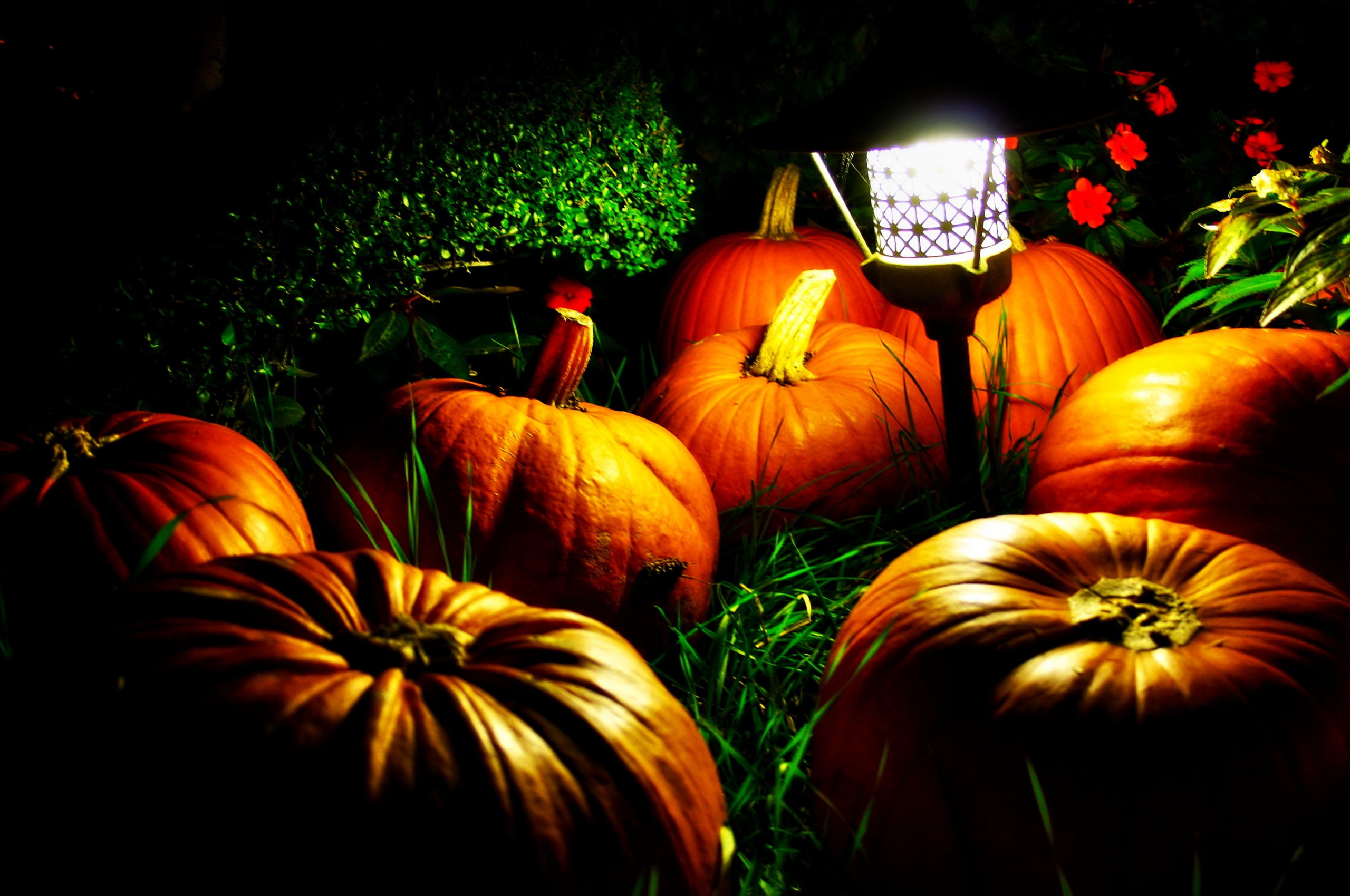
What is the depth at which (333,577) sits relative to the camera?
108 centimetres

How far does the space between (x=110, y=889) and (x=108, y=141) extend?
1.48m

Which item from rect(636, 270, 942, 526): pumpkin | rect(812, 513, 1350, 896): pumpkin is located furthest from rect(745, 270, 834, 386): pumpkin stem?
rect(812, 513, 1350, 896): pumpkin

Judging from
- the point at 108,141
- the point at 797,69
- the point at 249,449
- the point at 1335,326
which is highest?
the point at 797,69

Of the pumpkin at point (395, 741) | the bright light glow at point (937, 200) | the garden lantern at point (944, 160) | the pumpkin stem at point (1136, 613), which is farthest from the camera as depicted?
the bright light glow at point (937, 200)

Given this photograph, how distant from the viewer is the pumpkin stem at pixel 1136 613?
1174 millimetres

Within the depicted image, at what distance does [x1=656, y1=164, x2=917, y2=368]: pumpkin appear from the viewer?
2.80m

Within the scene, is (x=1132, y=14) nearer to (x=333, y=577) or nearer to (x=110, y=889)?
(x=333, y=577)

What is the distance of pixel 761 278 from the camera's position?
2.80 metres

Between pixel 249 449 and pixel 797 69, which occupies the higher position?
pixel 797 69

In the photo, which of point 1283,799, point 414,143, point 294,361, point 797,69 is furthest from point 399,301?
point 1283,799

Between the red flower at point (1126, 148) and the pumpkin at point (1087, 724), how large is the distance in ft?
5.78

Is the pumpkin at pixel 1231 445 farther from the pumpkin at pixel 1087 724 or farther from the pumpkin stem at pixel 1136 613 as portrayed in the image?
the pumpkin stem at pixel 1136 613

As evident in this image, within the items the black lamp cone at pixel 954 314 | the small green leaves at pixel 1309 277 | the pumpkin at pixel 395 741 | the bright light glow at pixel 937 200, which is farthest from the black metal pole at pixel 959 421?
the pumpkin at pixel 395 741

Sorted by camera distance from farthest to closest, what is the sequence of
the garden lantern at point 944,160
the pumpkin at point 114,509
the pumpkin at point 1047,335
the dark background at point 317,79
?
the pumpkin at point 1047,335
the dark background at point 317,79
the garden lantern at point 944,160
the pumpkin at point 114,509
